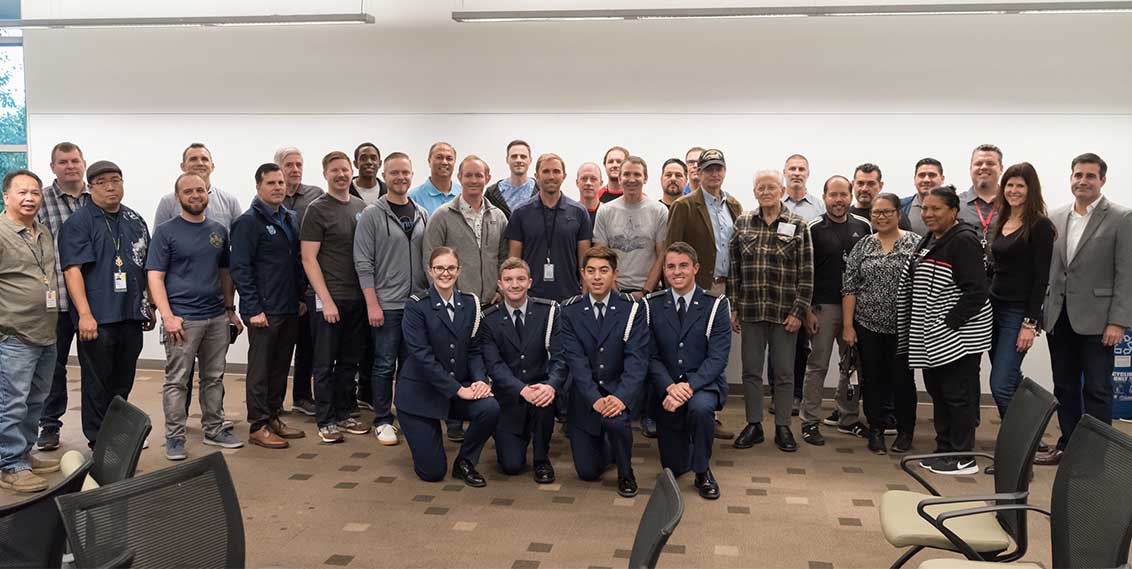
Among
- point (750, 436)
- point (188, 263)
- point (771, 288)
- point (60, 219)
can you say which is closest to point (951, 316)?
point (771, 288)

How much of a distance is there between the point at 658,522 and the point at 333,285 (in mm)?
3905

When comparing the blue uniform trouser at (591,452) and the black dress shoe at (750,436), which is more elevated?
the blue uniform trouser at (591,452)

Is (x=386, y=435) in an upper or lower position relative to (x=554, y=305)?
lower

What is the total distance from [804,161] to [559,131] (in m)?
2.02

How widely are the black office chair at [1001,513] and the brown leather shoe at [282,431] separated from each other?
3716mm

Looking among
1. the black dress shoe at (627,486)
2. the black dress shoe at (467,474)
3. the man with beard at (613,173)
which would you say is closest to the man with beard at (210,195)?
the black dress shoe at (467,474)

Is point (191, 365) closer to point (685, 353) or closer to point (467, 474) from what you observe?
point (467, 474)

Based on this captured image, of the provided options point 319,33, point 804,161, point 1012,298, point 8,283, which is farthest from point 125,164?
point 1012,298

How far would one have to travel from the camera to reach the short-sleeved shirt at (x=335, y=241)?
17.3 ft

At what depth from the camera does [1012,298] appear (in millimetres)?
4805

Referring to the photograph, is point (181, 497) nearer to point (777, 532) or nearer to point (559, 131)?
point (777, 532)

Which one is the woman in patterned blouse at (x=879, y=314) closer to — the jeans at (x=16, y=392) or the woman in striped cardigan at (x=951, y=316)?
the woman in striped cardigan at (x=951, y=316)

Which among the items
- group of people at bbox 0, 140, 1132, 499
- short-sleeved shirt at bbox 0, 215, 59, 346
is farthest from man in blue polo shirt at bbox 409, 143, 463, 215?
short-sleeved shirt at bbox 0, 215, 59, 346

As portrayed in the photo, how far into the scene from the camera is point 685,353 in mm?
4559
